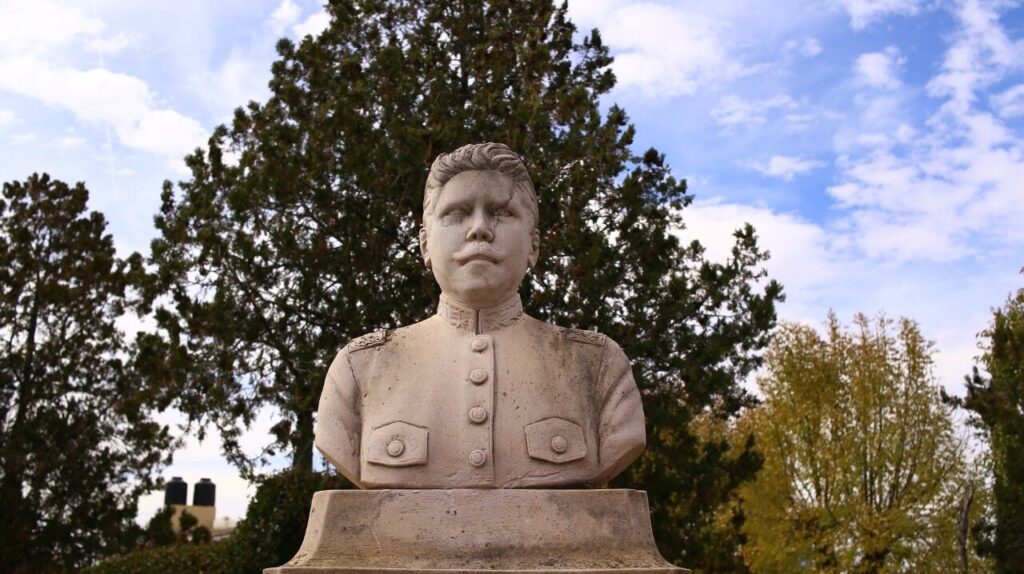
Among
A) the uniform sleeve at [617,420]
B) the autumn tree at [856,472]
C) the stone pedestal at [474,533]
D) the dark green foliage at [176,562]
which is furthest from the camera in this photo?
the autumn tree at [856,472]

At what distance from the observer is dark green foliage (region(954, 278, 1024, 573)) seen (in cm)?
1734

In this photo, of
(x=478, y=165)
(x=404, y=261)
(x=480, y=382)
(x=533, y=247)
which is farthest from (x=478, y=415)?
(x=404, y=261)

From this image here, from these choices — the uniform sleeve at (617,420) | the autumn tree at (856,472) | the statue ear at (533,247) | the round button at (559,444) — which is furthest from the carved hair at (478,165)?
the autumn tree at (856,472)

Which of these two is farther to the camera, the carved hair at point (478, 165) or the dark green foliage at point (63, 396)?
the dark green foliage at point (63, 396)

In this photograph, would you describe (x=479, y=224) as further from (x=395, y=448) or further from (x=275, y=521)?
(x=275, y=521)

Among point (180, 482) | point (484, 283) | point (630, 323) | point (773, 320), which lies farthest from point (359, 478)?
point (180, 482)

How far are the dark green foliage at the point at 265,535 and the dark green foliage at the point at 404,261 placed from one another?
592 millimetres

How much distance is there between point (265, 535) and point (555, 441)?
8.33 meters

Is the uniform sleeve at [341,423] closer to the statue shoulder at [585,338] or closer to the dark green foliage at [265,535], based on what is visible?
the statue shoulder at [585,338]

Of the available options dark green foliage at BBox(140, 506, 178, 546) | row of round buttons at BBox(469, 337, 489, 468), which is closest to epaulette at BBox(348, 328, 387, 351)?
row of round buttons at BBox(469, 337, 489, 468)

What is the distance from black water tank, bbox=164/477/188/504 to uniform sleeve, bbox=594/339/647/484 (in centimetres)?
2133

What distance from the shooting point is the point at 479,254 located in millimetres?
4480

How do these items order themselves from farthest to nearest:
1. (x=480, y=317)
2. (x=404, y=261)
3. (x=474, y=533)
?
(x=404, y=261) < (x=480, y=317) < (x=474, y=533)

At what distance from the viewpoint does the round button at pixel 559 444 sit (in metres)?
4.26
